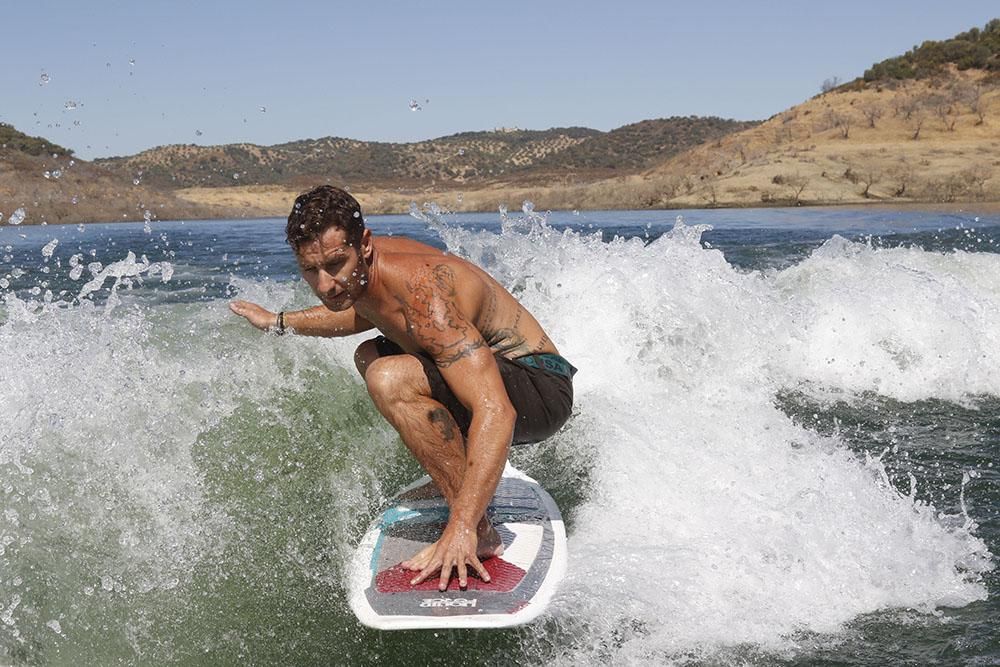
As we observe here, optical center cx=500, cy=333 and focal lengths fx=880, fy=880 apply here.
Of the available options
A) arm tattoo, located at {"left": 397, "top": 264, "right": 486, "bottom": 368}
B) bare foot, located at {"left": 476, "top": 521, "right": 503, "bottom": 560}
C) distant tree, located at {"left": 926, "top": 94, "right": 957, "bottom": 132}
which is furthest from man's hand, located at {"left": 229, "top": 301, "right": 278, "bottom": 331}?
distant tree, located at {"left": 926, "top": 94, "right": 957, "bottom": 132}

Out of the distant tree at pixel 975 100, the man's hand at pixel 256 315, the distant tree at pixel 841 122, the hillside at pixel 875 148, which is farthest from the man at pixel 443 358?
the distant tree at pixel 975 100

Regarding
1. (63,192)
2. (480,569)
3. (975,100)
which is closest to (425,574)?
(480,569)

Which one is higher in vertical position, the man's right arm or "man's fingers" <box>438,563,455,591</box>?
the man's right arm

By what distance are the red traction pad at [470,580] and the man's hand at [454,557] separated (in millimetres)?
29

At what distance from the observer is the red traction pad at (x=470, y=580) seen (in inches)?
127

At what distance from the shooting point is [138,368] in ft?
16.1

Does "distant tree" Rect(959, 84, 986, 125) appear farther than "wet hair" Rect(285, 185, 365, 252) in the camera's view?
Yes

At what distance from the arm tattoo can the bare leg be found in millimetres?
209

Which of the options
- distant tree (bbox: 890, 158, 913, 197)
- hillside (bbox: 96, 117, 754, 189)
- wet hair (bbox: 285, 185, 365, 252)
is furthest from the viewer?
hillside (bbox: 96, 117, 754, 189)

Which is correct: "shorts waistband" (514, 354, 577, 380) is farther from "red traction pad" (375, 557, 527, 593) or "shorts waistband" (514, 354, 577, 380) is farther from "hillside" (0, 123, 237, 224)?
"hillside" (0, 123, 237, 224)

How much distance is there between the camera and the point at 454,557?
3.16 meters

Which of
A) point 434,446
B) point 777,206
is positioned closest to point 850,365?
point 434,446

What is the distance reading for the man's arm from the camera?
10.1 ft

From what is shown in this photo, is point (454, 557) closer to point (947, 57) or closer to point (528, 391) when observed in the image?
point (528, 391)
